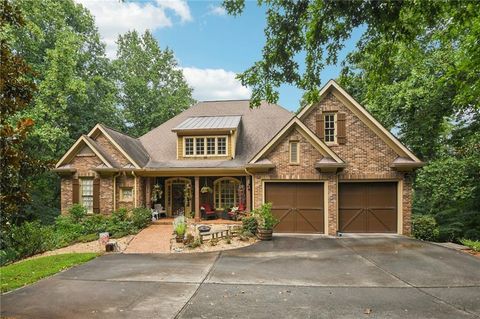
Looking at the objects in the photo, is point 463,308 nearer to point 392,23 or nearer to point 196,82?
Result: point 392,23

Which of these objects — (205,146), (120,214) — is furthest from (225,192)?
(120,214)

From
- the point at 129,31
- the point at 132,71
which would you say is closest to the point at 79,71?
the point at 132,71

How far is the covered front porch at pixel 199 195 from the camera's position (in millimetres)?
17750

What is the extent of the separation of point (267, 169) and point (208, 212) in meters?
5.28

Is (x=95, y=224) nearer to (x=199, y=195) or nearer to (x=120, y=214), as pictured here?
(x=120, y=214)

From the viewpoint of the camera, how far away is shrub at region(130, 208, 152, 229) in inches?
602

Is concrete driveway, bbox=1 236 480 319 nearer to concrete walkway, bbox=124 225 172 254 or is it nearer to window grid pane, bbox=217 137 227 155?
concrete walkway, bbox=124 225 172 254

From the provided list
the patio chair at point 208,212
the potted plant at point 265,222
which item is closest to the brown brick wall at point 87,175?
the patio chair at point 208,212

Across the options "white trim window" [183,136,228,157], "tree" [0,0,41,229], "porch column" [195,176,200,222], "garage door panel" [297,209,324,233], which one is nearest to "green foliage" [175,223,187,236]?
"porch column" [195,176,200,222]

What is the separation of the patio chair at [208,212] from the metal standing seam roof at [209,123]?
4.69 metres

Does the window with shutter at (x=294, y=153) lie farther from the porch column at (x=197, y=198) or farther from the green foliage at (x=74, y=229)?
the green foliage at (x=74, y=229)

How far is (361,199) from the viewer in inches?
A: 570

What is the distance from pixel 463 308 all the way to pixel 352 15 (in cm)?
640

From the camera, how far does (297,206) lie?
1438cm
